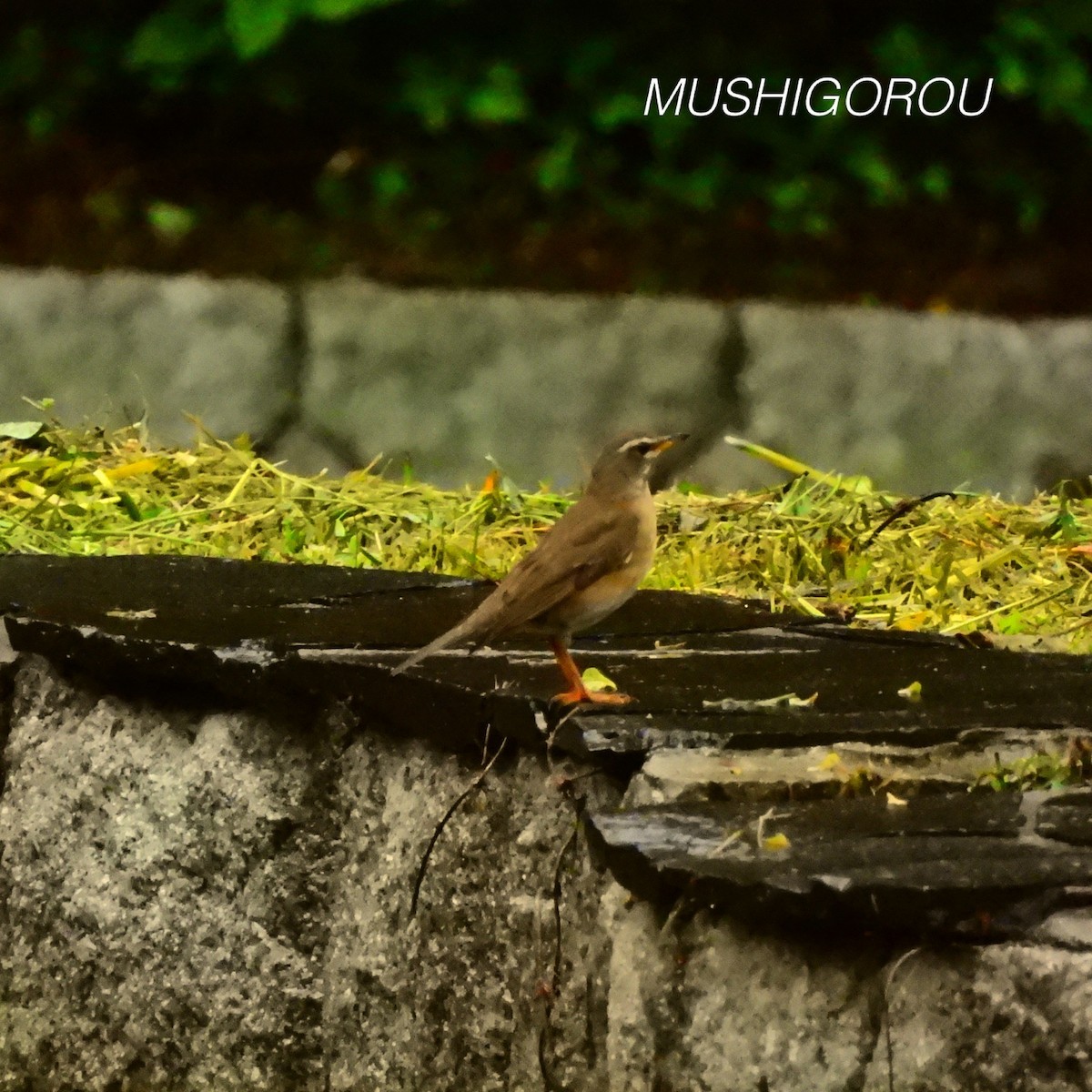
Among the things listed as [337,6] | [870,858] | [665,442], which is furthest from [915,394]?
[870,858]

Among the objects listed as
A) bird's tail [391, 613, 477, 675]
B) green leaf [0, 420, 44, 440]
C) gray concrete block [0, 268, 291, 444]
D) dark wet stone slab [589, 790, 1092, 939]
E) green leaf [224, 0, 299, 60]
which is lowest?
dark wet stone slab [589, 790, 1092, 939]

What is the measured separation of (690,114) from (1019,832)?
4047 mm

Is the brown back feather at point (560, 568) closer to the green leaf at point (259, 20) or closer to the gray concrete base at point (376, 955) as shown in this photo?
the gray concrete base at point (376, 955)

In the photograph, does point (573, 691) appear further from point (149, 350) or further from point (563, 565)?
point (149, 350)

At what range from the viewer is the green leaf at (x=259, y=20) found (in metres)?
5.44

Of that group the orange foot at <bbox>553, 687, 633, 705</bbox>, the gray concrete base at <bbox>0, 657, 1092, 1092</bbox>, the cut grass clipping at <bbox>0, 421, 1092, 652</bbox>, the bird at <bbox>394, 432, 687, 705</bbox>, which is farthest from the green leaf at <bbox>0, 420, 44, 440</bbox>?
the orange foot at <bbox>553, 687, 633, 705</bbox>

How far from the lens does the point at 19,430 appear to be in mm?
5566

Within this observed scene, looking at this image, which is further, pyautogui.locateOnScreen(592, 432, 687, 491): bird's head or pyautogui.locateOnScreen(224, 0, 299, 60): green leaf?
pyautogui.locateOnScreen(224, 0, 299, 60): green leaf

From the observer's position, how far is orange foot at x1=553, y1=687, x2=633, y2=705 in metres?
2.45

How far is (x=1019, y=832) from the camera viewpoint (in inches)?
78.6

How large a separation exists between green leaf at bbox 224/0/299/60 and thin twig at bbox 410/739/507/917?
355 cm

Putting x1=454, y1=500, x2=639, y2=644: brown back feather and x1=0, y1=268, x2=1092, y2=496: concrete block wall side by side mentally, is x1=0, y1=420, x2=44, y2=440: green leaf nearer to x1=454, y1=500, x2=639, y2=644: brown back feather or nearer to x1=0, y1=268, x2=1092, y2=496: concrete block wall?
x1=0, y1=268, x2=1092, y2=496: concrete block wall

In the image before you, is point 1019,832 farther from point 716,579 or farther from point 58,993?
point 716,579

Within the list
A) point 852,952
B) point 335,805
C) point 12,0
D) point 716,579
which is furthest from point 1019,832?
point 12,0
